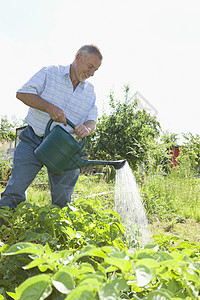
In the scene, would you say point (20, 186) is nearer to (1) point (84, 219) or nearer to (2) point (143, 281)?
(1) point (84, 219)

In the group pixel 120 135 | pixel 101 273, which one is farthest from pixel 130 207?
pixel 120 135

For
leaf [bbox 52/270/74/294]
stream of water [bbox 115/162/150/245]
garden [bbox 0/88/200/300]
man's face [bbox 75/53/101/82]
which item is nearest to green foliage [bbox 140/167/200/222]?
garden [bbox 0/88/200/300]

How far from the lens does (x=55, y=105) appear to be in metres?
1.93

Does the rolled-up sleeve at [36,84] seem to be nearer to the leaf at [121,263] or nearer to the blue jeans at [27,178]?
the blue jeans at [27,178]

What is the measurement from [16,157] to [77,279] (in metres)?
1.54

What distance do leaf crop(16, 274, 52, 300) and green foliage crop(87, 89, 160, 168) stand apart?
6153 mm

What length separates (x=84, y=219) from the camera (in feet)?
4.49

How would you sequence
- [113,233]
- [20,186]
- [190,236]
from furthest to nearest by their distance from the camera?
1. [190,236]
2. [20,186]
3. [113,233]

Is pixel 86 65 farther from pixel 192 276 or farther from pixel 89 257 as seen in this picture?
pixel 192 276

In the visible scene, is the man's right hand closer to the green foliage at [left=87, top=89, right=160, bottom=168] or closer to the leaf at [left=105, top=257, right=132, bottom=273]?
the leaf at [left=105, top=257, right=132, bottom=273]

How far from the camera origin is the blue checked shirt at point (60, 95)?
2.13 meters

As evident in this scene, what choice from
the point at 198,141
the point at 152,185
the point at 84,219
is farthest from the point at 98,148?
the point at 84,219

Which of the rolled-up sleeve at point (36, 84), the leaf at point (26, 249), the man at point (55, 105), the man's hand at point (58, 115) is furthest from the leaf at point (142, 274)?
the rolled-up sleeve at point (36, 84)

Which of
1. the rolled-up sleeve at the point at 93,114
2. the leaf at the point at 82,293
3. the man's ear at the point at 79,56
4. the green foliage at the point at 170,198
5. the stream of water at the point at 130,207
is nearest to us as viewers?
the leaf at the point at 82,293
